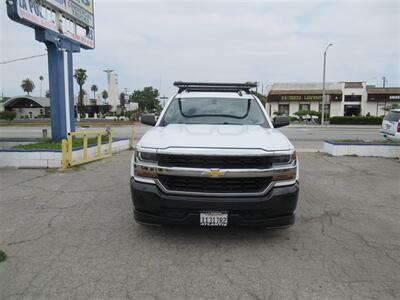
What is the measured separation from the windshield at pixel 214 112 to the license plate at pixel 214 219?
1669 mm

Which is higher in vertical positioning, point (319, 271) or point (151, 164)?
point (151, 164)

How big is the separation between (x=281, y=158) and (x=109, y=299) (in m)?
2.25

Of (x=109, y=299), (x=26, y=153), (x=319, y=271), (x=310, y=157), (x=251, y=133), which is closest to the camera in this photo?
(x=109, y=299)

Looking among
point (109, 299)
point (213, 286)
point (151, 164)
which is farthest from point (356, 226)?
point (109, 299)

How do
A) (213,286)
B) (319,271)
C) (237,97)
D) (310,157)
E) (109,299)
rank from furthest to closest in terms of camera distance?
(310,157) → (237,97) → (319,271) → (213,286) → (109,299)

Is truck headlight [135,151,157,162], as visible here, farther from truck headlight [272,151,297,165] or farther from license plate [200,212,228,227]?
truck headlight [272,151,297,165]

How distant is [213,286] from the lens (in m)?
2.98

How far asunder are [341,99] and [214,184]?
177 ft

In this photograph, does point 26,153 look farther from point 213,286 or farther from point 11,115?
point 11,115

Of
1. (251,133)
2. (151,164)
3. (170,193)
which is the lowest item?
(170,193)

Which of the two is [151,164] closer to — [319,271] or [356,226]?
[319,271]

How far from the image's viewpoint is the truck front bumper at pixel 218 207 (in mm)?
3516

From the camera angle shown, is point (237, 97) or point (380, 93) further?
point (380, 93)

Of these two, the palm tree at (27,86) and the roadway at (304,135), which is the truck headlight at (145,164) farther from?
the palm tree at (27,86)
